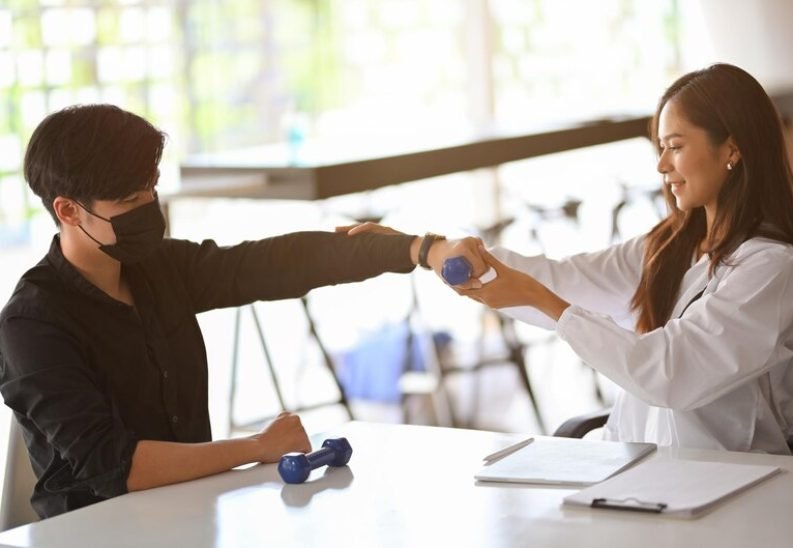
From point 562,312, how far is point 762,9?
4.84 metres

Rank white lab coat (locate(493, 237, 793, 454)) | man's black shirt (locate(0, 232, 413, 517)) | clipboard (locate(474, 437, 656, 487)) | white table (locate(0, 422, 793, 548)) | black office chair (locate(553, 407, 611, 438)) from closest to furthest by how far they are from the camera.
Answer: white table (locate(0, 422, 793, 548)) < clipboard (locate(474, 437, 656, 487)) < man's black shirt (locate(0, 232, 413, 517)) < white lab coat (locate(493, 237, 793, 454)) < black office chair (locate(553, 407, 611, 438))

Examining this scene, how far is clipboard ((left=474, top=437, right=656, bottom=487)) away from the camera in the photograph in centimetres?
188

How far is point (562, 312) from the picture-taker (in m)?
2.37

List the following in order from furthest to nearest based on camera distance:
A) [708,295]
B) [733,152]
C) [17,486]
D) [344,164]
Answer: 1. [344,164]
2. [733,152]
3. [708,295]
4. [17,486]

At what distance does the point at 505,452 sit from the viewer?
6.71ft

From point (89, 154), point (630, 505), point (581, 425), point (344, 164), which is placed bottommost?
point (581, 425)

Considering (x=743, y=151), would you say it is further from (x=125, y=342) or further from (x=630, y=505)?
(x=125, y=342)

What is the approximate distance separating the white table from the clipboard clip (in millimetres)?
11

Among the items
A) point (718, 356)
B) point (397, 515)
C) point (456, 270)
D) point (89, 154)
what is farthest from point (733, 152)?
point (89, 154)

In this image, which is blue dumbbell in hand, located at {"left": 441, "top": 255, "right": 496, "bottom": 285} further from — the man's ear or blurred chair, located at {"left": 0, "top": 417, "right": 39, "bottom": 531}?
blurred chair, located at {"left": 0, "top": 417, "right": 39, "bottom": 531}

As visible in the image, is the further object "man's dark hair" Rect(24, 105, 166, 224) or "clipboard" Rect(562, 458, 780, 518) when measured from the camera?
"man's dark hair" Rect(24, 105, 166, 224)

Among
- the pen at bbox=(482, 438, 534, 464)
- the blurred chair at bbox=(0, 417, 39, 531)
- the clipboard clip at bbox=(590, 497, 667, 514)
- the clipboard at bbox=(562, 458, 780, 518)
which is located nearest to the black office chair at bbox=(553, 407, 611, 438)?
the pen at bbox=(482, 438, 534, 464)

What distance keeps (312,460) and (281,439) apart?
0.12 m

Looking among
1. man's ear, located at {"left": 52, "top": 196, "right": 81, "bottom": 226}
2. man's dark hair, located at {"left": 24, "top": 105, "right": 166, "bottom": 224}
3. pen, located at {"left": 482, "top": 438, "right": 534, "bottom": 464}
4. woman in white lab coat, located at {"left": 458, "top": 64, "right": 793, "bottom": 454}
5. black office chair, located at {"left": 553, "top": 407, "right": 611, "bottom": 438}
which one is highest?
man's dark hair, located at {"left": 24, "top": 105, "right": 166, "bottom": 224}
